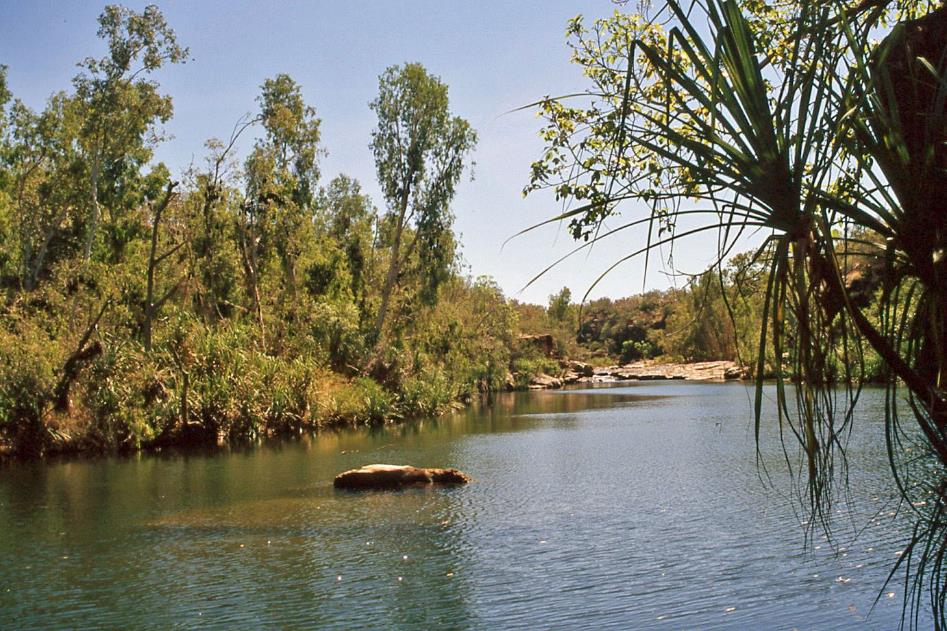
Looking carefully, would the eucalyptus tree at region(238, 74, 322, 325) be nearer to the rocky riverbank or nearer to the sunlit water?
the sunlit water

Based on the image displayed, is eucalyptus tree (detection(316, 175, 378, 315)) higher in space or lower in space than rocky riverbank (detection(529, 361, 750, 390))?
higher

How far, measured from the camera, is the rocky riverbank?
62.0 metres

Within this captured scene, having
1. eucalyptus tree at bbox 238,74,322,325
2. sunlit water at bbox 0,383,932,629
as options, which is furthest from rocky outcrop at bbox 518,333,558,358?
sunlit water at bbox 0,383,932,629

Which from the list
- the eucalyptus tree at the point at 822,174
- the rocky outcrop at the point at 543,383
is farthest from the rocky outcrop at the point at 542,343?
the eucalyptus tree at the point at 822,174

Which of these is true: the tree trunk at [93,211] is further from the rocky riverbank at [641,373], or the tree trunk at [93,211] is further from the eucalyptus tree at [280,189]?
the rocky riverbank at [641,373]

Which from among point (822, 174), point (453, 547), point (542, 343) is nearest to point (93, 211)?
point (453, 547)

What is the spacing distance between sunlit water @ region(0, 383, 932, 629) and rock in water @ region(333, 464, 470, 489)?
1.18 feet

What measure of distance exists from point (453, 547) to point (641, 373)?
61.8m

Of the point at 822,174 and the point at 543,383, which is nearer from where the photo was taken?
the point at 822,174

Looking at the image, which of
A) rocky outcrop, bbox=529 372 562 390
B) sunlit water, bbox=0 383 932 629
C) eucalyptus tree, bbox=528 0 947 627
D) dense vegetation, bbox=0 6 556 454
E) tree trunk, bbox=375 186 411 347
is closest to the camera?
eucalyptus tree, bbox=528 0 947 627

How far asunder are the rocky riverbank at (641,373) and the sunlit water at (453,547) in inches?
1625

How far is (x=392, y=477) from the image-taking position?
16391 mm

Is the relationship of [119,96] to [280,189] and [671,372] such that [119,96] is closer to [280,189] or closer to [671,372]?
[280,189]

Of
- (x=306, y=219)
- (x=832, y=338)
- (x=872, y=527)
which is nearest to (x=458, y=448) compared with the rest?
(x=872, y=527)
